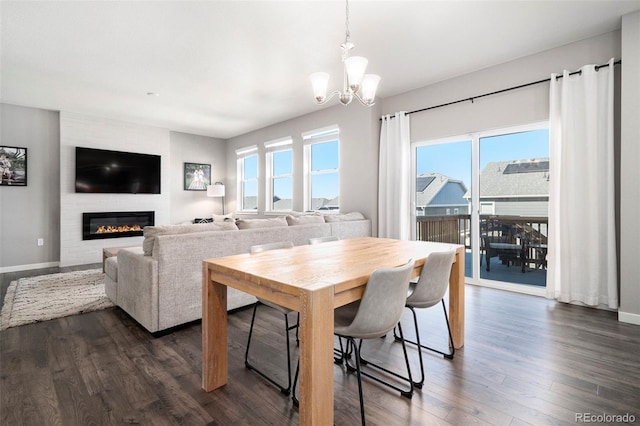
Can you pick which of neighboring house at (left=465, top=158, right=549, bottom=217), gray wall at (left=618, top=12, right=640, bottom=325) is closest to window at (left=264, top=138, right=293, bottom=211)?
neighboring house at (left=465, top=158, right=549, bottom=217)

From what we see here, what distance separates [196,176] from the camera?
7391 mm

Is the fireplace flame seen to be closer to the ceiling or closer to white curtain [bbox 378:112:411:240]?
the ceiling

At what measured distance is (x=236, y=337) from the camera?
2518 millimetres

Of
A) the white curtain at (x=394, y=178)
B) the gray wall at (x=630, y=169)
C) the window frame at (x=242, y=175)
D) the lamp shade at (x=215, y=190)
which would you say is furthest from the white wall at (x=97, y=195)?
the gray wall at (x=630, y=169)

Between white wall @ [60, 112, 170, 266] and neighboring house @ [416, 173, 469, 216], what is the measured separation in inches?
208

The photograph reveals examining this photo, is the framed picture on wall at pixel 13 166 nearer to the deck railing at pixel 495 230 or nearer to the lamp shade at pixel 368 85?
the lamp shade at pixel 368 85

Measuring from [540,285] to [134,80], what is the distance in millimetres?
5779

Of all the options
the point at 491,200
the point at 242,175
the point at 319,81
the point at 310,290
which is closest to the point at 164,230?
the point at 319,81

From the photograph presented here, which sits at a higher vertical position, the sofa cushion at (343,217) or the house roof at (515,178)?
the house roof at (515,178)

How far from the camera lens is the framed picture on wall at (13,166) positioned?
493cm

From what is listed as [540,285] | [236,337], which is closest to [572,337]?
[540,285]

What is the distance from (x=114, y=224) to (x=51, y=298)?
2772 millimetres

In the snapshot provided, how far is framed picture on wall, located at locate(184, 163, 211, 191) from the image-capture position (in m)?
7.24

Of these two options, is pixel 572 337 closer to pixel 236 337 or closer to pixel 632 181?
pixel 632 181
